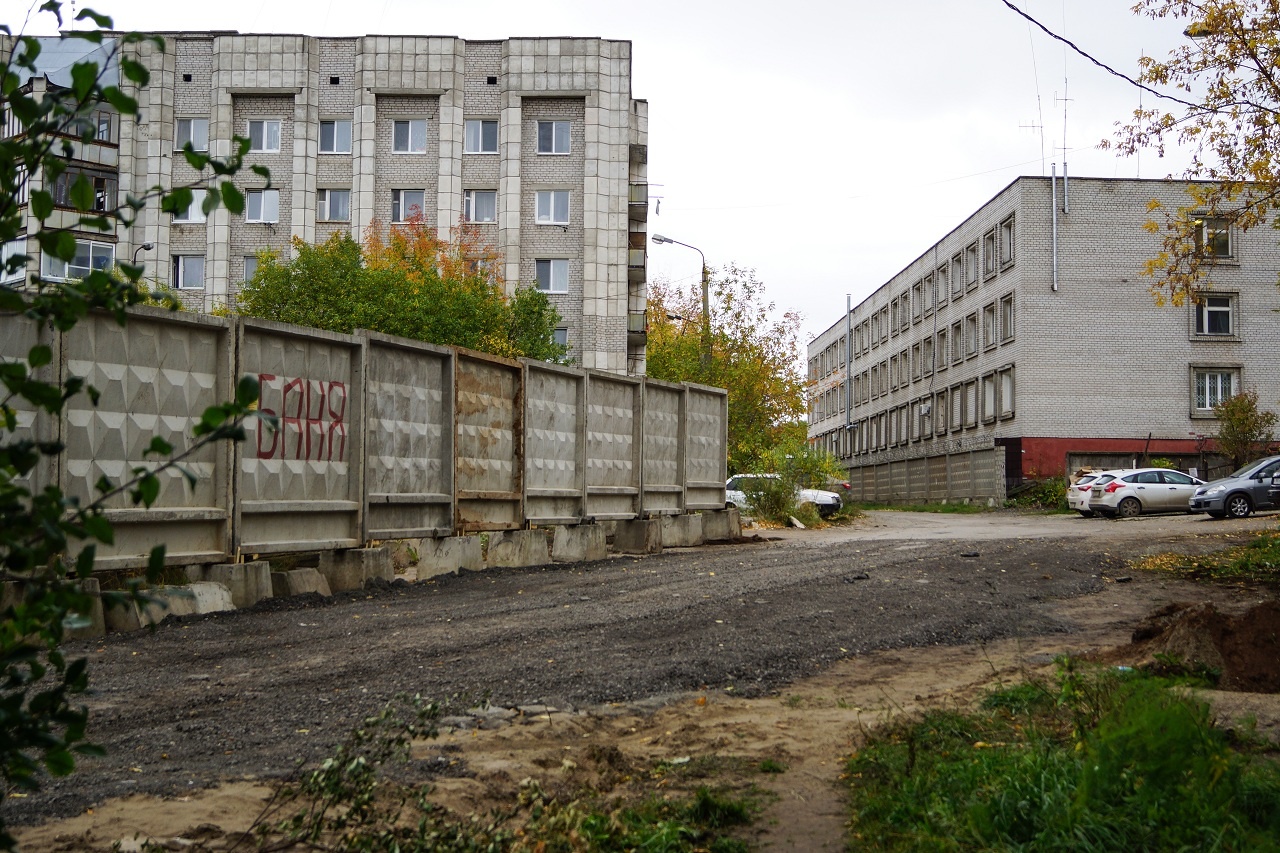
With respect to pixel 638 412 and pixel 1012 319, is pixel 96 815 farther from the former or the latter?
pixel 1012 319

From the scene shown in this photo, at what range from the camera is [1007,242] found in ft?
170

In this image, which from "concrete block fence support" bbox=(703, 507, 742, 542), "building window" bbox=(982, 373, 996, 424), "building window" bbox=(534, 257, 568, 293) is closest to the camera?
"concrete block fence support" bbox=(703, 507, 742, 542)

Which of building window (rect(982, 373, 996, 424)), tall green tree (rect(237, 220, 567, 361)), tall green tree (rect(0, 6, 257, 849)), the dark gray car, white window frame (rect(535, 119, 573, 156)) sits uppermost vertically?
white window frame (rect(535, 119, 573, 156))

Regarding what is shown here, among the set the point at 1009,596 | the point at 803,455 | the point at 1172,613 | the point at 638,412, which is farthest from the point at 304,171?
the point at 1172,613

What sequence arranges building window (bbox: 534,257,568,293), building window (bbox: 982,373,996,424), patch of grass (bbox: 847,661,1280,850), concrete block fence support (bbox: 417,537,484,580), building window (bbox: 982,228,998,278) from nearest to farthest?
patch of grass (bbox: 847,661,1280,850) < concrete block fence support (bbox: 417,537,484,580) < building window (bbox: 534,257,568,293) < building window (bbox: 982,373,996,424) < building window (bbox: 982,228,998,278)

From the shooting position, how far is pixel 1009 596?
12.5 metres

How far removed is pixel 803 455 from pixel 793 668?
81.9 feet

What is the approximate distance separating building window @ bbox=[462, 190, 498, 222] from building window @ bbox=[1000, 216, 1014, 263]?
21.6 meters

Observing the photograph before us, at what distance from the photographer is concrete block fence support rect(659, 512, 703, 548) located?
Answer: 19.1 meters

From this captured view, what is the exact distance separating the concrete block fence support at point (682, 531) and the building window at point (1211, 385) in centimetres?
3587

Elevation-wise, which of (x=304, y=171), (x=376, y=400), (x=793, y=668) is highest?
(x=304, y=171)

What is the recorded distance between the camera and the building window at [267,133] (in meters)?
47.7

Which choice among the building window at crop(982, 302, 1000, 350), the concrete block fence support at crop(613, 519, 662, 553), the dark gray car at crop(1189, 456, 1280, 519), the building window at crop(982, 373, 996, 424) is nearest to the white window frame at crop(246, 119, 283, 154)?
the building window at crop(982, 302, 1000, 350)

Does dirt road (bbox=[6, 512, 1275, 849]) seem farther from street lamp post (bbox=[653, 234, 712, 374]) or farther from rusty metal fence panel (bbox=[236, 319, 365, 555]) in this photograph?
street lamp post (bbox=[653, 234, 712, 374])
